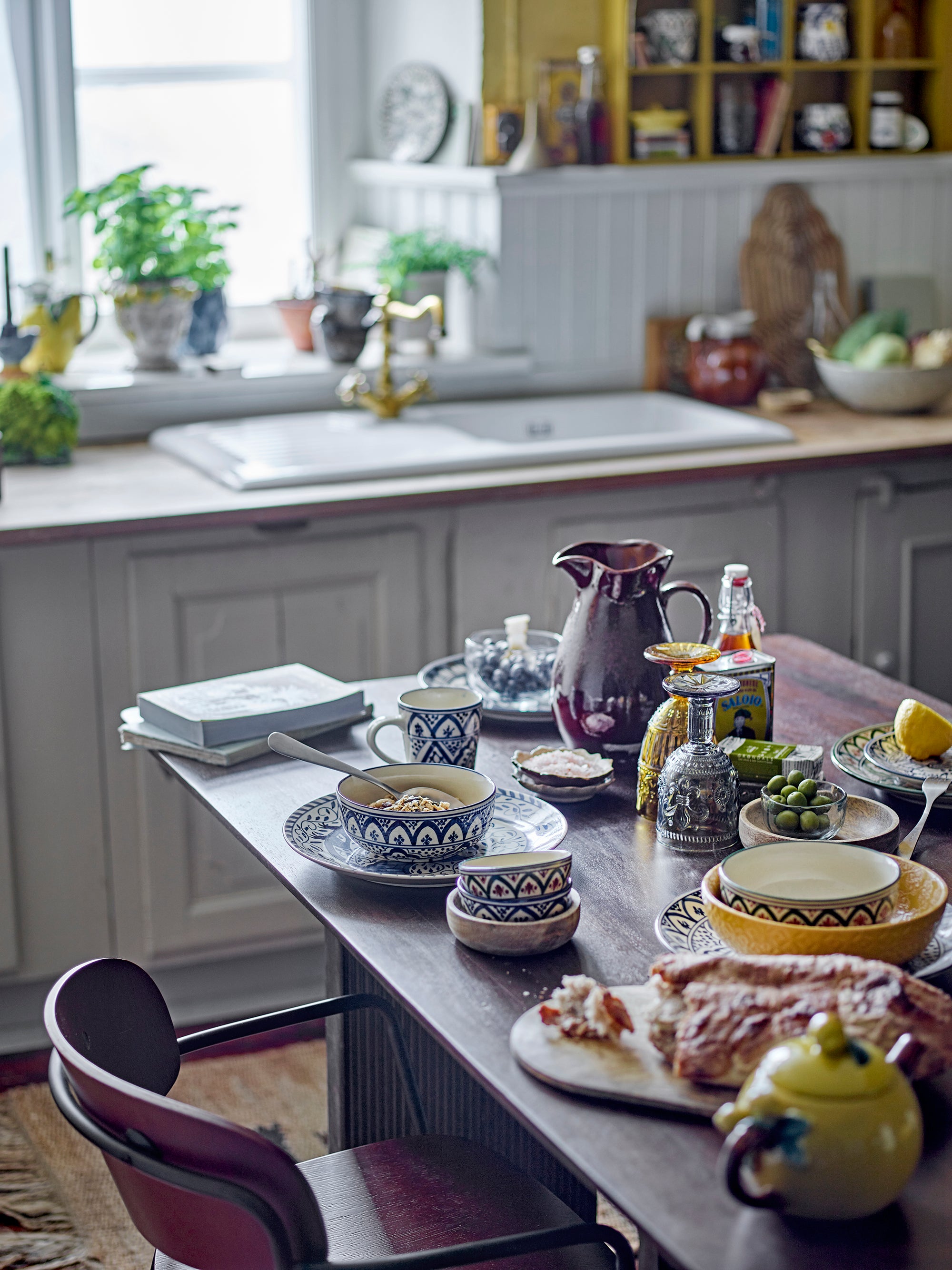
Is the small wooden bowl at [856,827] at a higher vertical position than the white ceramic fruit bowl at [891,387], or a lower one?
lower

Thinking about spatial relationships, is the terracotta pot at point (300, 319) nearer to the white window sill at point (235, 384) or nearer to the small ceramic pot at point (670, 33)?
the white window sill at point (235, 384)

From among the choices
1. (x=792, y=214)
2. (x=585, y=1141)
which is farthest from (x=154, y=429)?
(x=585, y=1141)

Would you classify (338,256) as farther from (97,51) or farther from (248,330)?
(97,51)

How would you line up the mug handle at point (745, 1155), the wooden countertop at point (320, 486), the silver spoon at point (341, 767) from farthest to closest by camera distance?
the wooden countertop at point (320, 486), the silver spoon at point (341, 767), the mug handle at point (745, 1155)

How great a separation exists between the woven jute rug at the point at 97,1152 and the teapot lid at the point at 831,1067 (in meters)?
1.24

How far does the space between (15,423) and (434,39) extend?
54.0 inches

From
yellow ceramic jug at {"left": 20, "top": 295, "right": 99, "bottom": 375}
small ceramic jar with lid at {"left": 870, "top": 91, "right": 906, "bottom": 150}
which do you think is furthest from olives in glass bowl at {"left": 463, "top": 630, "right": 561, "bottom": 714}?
small ceramic jar with lid at {"left": 870, "top": 91, "right": 906, "bottom": 150}

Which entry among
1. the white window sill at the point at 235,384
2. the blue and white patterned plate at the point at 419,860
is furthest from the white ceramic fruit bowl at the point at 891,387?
the blue and white patterned plate at the point at 419,860

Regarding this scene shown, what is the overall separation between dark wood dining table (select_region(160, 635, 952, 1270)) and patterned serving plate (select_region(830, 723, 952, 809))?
1cm

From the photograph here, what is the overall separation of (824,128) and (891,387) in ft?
2.38

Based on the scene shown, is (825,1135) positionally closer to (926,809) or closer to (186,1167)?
(186,1167)

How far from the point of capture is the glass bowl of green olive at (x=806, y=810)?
1410 mm

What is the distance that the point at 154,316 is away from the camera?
3.32 meters

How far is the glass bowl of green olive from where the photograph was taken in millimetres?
1410
